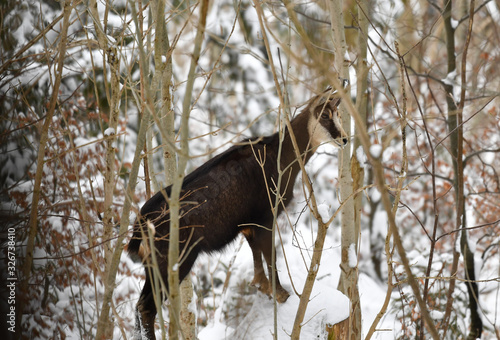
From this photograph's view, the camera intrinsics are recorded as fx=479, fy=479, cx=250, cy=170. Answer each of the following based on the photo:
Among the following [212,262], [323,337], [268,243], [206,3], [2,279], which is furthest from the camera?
[212,262]

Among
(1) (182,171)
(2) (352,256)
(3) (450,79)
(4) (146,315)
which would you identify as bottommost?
(4) (146,315)

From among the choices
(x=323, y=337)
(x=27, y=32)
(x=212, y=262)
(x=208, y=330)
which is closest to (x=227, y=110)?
(x=212, y=262)

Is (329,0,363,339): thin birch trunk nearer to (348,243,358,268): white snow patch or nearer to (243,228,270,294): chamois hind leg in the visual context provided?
(348,243,358,268): white snow patch

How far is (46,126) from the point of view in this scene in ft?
10.1

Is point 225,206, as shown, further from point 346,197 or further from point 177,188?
point 177,188

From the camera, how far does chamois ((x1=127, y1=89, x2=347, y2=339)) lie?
12.3 feet

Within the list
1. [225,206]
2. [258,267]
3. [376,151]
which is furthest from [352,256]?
[376,151]

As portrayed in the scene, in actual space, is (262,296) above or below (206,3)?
below

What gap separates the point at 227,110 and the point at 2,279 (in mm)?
8533

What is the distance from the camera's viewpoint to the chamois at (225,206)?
3748 millimetres

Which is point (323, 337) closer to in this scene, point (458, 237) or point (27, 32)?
point (458, 237)

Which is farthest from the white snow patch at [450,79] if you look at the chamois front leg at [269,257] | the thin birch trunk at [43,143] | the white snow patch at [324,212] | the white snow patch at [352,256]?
the thin birch trunk at [43,143]

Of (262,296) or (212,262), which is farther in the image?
(212,262)

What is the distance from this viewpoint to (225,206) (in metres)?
3.93
